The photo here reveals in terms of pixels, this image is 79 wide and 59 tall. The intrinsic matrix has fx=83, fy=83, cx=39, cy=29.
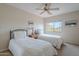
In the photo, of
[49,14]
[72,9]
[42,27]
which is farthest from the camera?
[42,27]

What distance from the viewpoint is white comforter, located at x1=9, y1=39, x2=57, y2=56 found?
151 centimetres

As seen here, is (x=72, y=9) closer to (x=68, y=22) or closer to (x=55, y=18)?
(x=68, y=22)

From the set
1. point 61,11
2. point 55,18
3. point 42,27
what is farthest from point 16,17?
point 61,11

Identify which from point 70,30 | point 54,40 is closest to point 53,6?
point 70,30

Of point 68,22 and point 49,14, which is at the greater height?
point 49,14

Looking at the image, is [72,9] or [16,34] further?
[16,34]

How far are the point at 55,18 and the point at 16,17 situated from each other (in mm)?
770

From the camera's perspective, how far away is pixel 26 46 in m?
1.54

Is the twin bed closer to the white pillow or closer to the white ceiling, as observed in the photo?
the white pillow

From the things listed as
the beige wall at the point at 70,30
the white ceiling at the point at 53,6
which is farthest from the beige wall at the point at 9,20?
the beige wall at the point at 70,30

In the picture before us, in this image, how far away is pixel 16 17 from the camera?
5.32ft

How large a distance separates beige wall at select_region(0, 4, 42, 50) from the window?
15.6 inches

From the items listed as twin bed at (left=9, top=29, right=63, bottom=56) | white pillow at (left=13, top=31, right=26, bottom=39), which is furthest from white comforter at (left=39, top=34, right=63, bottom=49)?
white pillow at (left=13, top=31, right=26, bottom=39)

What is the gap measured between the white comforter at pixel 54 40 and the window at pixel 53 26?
123mm
